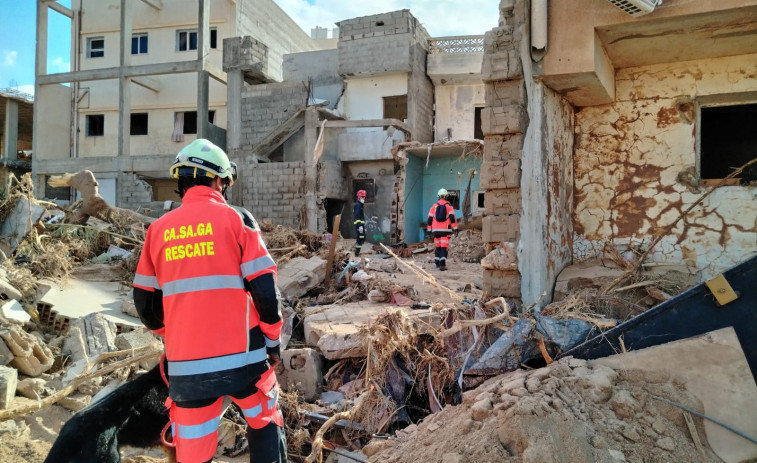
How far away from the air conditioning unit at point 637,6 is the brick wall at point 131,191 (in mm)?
19468

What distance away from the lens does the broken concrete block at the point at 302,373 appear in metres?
4.75

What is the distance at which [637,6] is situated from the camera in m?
4.10

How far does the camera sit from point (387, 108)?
20938 millimetres

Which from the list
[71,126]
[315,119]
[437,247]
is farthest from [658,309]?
[71,126]

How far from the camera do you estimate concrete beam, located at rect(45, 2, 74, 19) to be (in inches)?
865

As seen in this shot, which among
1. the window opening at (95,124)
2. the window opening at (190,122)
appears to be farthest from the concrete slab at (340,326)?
the window opening at (95,124)

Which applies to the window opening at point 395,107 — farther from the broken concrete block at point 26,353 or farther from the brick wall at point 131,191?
the broken concrete block at point 26,353

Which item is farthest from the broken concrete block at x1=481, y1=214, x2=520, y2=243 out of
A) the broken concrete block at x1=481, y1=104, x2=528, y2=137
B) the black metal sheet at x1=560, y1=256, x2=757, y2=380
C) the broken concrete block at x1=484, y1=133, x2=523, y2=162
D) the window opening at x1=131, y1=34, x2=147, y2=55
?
the window opening at x1=131, y1=34, x2=147, y2=55

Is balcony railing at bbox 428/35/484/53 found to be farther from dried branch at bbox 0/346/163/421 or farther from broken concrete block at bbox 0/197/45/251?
dried branch at bbox 0/346/163/421

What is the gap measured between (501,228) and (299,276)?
3558 millimetres

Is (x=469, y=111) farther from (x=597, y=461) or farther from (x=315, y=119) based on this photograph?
(x=597, y=461)

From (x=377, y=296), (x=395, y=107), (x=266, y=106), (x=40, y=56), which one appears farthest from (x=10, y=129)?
(x=377, y=296)

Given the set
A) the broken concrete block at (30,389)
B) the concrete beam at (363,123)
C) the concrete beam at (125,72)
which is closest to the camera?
the broken concrete block at (30,389)

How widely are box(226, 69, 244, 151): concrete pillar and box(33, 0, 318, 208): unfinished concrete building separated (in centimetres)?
165
